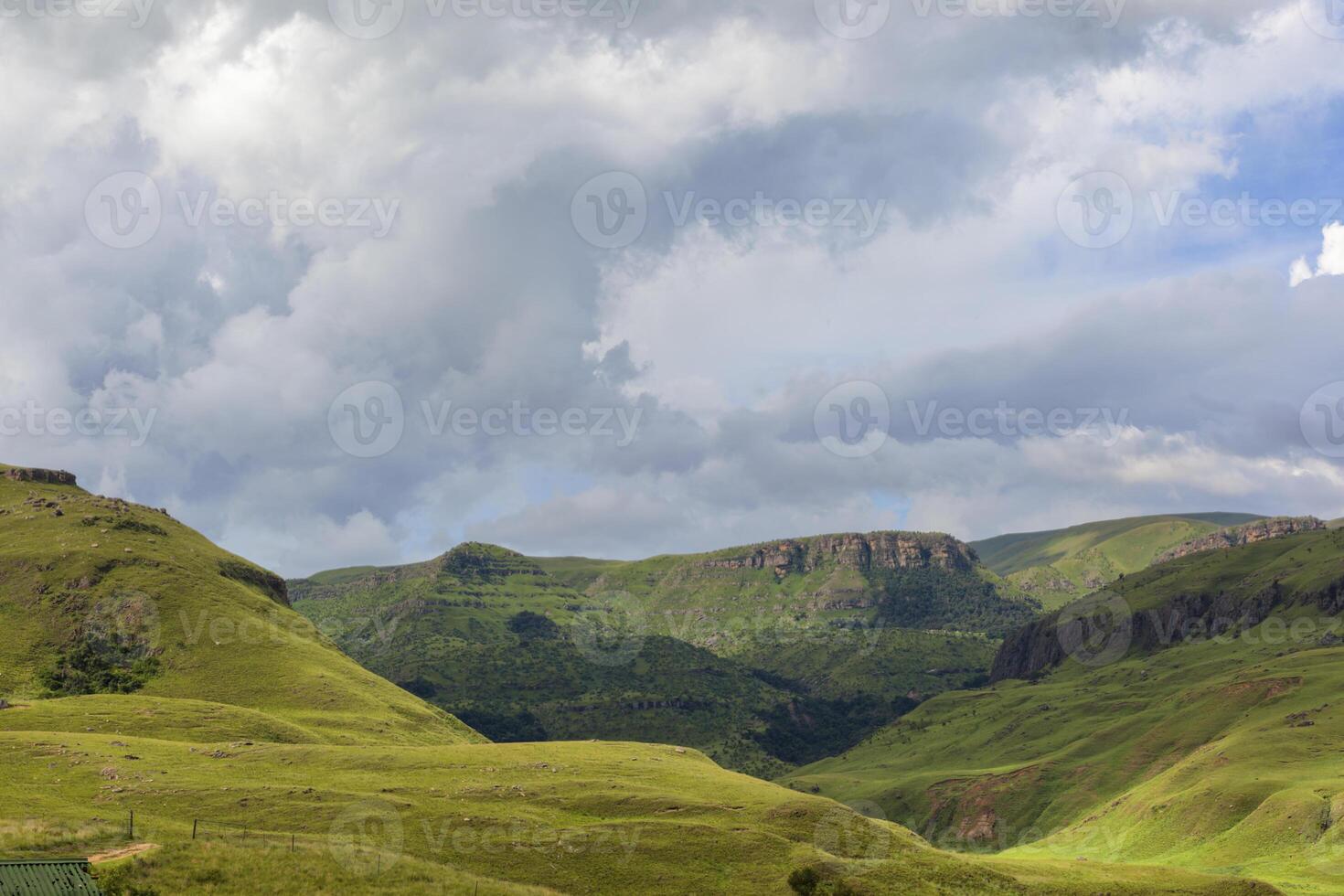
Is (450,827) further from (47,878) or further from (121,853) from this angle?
(47,878)

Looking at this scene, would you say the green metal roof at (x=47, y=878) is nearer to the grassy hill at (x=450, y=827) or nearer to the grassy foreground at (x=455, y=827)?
the grassy hill at (x=450, y=827)

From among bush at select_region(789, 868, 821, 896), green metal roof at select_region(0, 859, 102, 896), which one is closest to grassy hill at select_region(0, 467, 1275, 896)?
bush at select_region(789, 868, 821, 896)

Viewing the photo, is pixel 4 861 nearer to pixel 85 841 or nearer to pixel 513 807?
pixel 85 841

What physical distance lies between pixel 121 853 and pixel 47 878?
11.2 m

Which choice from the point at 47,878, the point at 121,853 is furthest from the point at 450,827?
the point at 47,878

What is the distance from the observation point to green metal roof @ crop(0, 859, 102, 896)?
68.2 metres

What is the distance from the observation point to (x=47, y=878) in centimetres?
7000

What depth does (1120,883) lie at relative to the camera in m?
115

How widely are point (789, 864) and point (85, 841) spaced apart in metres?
63.6

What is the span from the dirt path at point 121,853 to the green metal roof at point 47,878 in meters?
3.81

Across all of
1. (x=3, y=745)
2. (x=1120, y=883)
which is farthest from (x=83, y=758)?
(x=1120, y=883)

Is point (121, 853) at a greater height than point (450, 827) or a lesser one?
greater

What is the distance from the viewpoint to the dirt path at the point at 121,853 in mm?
78312

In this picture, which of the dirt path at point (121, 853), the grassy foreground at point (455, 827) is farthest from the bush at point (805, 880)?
the dirt path at point (121, 853)
